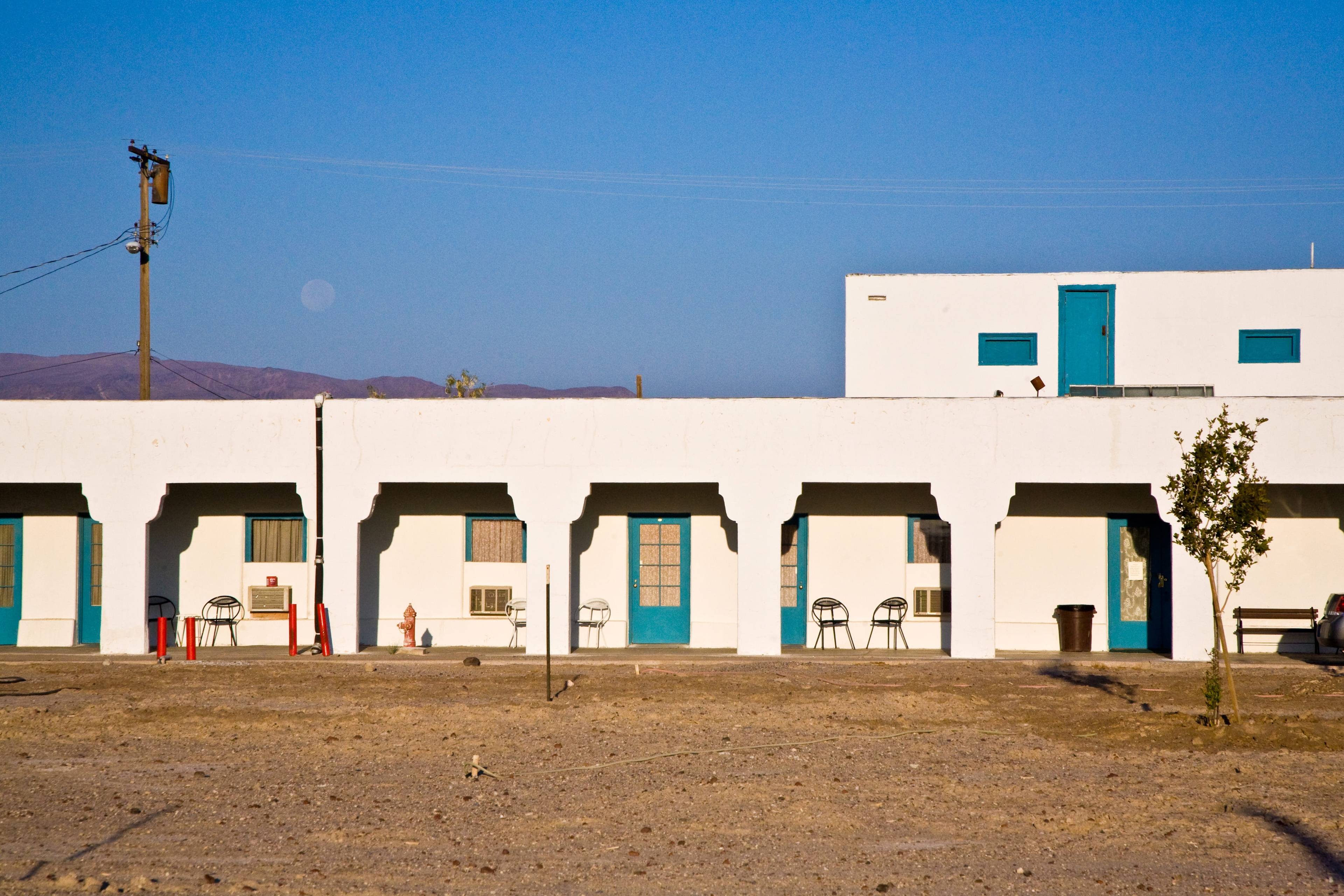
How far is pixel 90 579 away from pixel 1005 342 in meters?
15.8

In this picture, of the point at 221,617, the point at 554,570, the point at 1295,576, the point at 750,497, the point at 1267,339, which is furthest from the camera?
the point at 1267,339

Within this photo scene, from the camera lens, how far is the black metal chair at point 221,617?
63.5 feet

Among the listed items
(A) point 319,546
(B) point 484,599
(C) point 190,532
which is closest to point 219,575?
(C) point 190,532

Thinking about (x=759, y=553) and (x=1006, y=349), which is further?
(x=1006, y=349)

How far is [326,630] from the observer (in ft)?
59.0

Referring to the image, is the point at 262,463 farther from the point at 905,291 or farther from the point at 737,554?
the point at 905,291

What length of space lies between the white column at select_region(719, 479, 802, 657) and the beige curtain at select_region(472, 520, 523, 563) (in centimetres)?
365

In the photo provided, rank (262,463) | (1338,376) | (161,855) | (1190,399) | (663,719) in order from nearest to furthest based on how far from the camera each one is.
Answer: (161,855)
(663,719)
(1190,399)
(262,463)
(1338,376)

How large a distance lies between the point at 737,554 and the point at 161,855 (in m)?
11.2

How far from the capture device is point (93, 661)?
1758 centimetres

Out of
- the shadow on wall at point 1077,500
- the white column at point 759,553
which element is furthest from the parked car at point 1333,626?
the white column at point 759,553

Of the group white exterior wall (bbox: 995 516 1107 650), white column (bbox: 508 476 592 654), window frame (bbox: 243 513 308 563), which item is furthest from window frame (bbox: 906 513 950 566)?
window frame (bbox: 243 513 308 563)

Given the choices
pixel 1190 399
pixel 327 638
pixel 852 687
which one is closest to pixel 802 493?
pixel 852 687

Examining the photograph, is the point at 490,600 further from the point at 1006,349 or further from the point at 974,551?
the point at 1006,349
